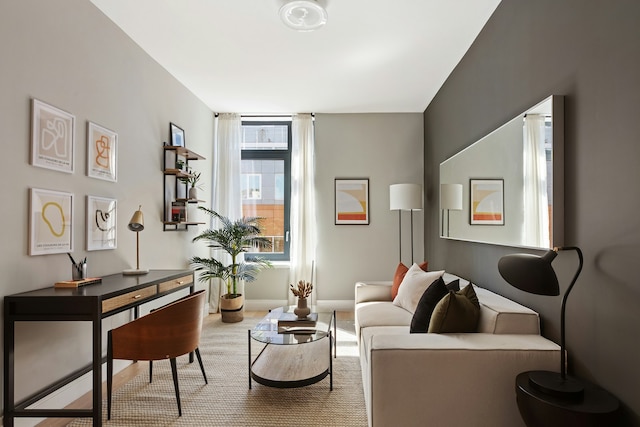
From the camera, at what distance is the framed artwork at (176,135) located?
160 inches

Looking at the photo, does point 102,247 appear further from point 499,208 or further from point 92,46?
point 499,208

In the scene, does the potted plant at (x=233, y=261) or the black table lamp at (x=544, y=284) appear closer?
the black table lamp at (x=544, y=284)

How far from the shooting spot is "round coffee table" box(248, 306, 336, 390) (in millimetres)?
2680

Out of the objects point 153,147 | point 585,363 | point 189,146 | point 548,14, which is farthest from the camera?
point 189,146

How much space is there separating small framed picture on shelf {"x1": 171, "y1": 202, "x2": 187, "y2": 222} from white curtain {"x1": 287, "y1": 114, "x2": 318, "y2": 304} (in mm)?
1601

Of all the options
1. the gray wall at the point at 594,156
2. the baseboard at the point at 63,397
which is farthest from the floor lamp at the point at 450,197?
the baseboard at the point at 63,397

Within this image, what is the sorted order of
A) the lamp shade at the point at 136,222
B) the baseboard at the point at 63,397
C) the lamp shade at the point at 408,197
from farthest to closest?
the lamp shade at the point at 408,197 < the lamp shade at the point at 136,222 < the baseboard at the point at 63,397

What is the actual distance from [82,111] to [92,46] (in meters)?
0.51

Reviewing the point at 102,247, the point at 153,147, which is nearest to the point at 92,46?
the point at 153,147

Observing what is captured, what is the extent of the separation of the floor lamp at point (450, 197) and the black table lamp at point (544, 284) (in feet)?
6.49

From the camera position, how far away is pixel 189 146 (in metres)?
4.59

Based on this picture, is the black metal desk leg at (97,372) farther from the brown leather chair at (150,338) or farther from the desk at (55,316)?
the brown leather chair at (150,338)

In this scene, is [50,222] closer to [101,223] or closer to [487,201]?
[101,223]

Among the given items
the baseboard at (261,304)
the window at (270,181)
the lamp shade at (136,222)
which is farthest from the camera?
the window at (270,181)
